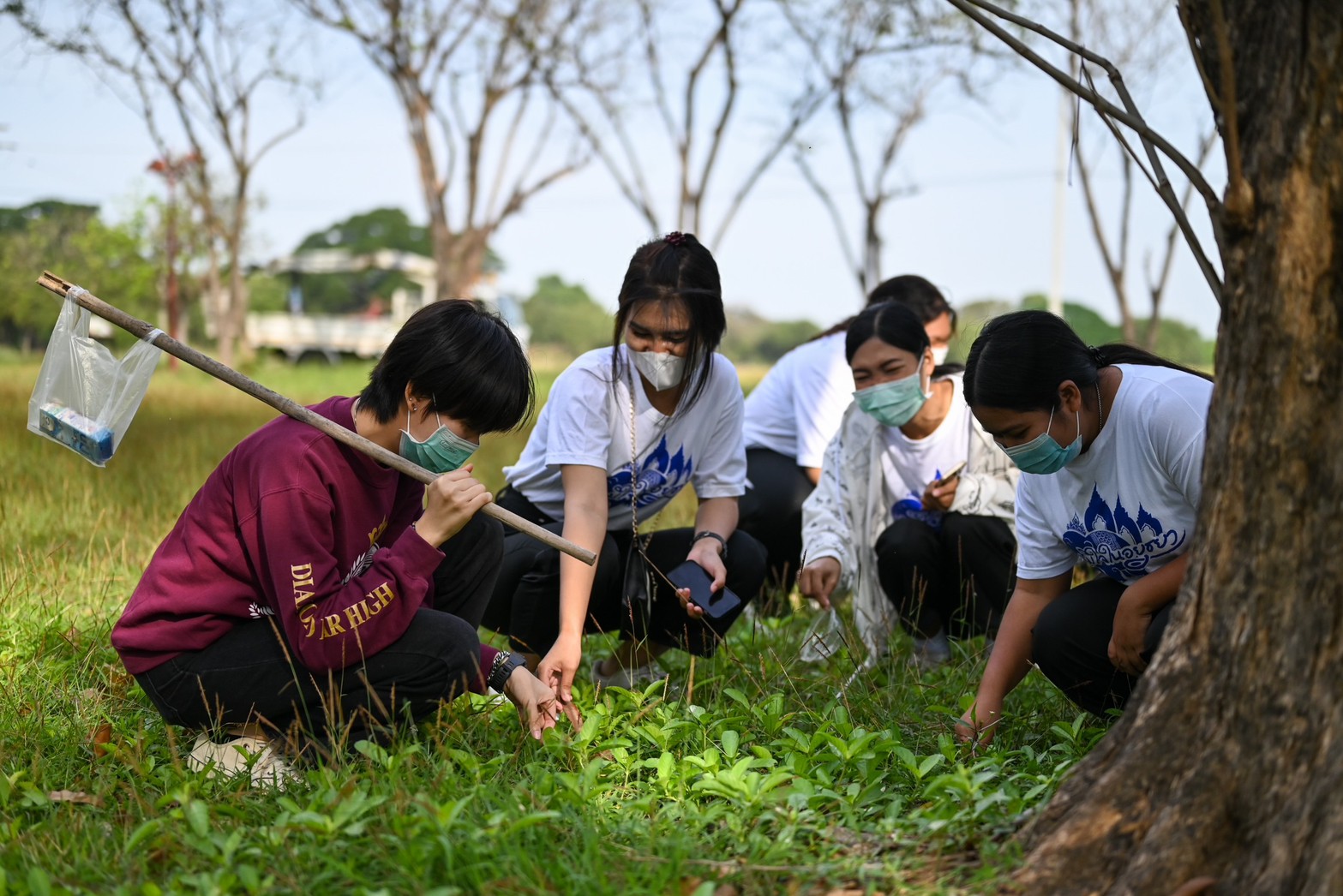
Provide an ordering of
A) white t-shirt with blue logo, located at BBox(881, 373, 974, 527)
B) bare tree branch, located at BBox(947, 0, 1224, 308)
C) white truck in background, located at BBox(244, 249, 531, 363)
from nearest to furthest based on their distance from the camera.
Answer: bare tree branch, located at BBox(947, 0, 1224, 308)
white t-shirt with blue logo, located at BBox(881, 373, 974, 527)
white truck in background, located at BBox(244, 249, 531, 363)

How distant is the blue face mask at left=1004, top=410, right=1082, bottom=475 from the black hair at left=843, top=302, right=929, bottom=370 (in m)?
1.19

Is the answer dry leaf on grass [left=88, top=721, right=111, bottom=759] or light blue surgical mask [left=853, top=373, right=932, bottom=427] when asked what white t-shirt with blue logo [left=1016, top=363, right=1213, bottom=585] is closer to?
light blue surgical mask [left=853, top=373, right=932, bottom=427]

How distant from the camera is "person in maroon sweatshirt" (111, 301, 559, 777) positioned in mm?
2697

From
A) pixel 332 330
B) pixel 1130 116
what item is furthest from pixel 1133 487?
pixel 332 330

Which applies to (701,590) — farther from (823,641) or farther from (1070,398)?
(1070,398)

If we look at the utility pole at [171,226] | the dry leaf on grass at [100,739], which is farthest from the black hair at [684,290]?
the utility pole at [171,226]

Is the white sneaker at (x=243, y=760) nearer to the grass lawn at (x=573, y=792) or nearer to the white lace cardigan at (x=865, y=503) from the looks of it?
the grass lawn at (x=573, y=792)

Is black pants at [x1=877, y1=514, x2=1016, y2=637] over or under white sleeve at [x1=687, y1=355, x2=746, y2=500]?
under

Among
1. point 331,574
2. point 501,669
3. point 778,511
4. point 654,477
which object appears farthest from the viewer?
point 778,511

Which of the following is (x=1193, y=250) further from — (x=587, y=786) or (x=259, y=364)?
(x=259, y=364)

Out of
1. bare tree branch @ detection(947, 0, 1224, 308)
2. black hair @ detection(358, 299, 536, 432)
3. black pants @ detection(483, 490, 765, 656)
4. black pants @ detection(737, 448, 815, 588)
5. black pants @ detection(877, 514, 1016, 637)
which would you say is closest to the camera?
bare tree branch @ detection(947, 0, 1224, 308)

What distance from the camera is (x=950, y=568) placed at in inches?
162

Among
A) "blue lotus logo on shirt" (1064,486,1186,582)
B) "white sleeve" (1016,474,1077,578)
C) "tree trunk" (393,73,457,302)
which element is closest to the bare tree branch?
"blue lotus logo on shirt" (1064,486,1186,582)

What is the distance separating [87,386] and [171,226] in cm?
2518
